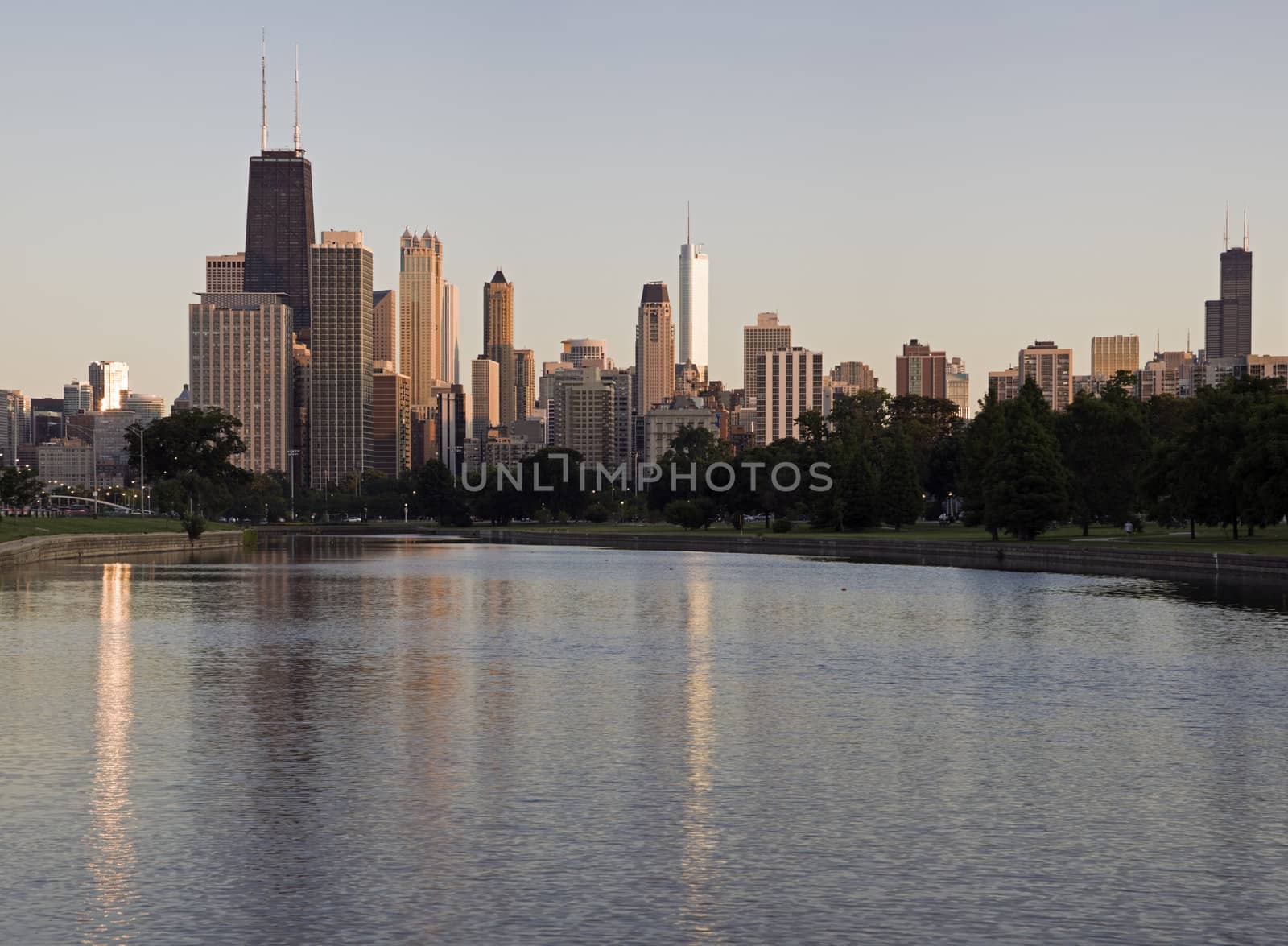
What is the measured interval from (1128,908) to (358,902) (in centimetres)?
695

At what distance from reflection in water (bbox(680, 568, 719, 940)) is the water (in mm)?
64

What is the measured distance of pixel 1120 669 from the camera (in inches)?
1331

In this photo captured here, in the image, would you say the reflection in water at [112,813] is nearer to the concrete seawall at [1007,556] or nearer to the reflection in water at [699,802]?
the reflection in water at [699,802]

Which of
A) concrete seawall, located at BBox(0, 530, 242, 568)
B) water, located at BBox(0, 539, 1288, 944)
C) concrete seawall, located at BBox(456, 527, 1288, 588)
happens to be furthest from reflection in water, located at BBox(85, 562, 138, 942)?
concrete seawall, located at BBox(0, 530, 242, 568)

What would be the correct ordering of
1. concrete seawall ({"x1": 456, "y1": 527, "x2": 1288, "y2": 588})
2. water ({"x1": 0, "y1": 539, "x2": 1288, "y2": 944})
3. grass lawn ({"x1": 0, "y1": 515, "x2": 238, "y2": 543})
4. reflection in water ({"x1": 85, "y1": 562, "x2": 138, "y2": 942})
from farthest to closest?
grass lawn ({"x1": 0, "y1": 515, "x2": 238, "y2": 543}) < concrete seawall ({"x1": 456, "y1": 527, "x2": 1288, "y2": 588}) < water ({"x1": 0, "y1": 539, "x2": 1288, "y2": 944}) < reflection in water ({"x1": 85, "y1": 562, "x2": 138, "y2": 942})

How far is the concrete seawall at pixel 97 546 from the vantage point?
300 ft

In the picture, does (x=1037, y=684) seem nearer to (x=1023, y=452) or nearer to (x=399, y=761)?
(x=399, y=761)

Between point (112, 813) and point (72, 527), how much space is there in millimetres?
117399

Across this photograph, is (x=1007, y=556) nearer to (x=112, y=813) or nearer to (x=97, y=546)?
(x=97, y=546)

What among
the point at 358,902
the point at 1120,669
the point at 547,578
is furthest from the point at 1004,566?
the point at 358,902

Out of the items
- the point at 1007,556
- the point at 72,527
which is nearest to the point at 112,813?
the point at 1007,556

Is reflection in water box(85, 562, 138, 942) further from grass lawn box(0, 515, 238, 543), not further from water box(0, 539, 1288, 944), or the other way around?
grass lawn box(0, 515, 238, 543)

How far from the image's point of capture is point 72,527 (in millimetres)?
127250

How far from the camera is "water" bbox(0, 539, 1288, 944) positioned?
13547mm
